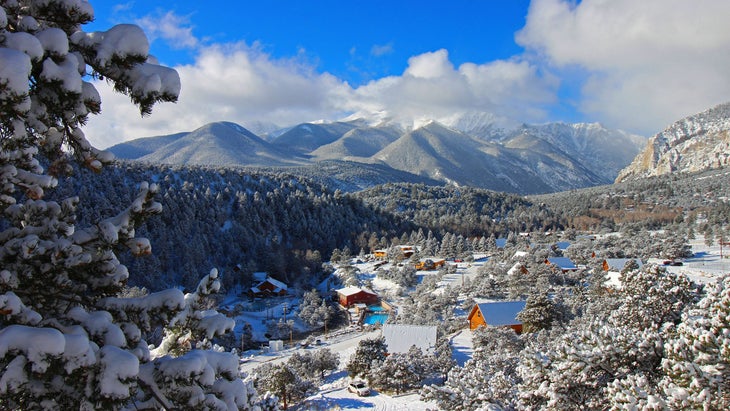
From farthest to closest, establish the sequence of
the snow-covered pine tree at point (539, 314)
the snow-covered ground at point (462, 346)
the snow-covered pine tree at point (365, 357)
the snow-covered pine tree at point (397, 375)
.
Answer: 1. the snow-covered ground at point (462, 346)
2. the snow-covered pine tree at point (539, 314)
3. the snow-covered pine tree at point (365, 357)
4. the snow-covered pine tree at point (397, 375)

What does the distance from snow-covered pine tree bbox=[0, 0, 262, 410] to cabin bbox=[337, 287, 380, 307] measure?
43568 millimetres

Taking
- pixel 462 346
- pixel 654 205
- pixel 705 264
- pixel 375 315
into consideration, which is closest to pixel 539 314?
pixel 462 346

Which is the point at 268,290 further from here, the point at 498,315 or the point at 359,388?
the point at 359,388

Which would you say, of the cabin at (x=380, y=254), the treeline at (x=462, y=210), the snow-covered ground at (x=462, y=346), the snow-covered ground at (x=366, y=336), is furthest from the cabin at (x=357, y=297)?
the treeline at (x=462, y=210)

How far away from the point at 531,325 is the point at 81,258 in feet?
80.4

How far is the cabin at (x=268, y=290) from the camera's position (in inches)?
2112

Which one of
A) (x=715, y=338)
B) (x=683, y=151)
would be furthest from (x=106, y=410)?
(x=683, y=151)

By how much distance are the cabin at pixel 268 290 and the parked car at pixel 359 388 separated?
1326 inches

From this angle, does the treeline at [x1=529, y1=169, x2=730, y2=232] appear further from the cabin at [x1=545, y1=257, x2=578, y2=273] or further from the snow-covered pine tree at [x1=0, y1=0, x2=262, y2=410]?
the snow-covered pine tree at [x1=0, y1=0, x2=262, y2=410]

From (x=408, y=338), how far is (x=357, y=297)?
21682 mm

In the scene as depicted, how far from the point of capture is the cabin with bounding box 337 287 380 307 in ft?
151

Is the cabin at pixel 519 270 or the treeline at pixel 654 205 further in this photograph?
the treeline at pixel 654 205

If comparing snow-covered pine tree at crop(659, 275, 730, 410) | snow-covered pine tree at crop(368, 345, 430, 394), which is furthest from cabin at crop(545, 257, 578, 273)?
snow-covered pine tree at crop(659, 275, 730, 410)

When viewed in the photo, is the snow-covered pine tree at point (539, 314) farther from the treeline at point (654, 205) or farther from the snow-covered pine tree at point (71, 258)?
the treeline at point (654, 205)
